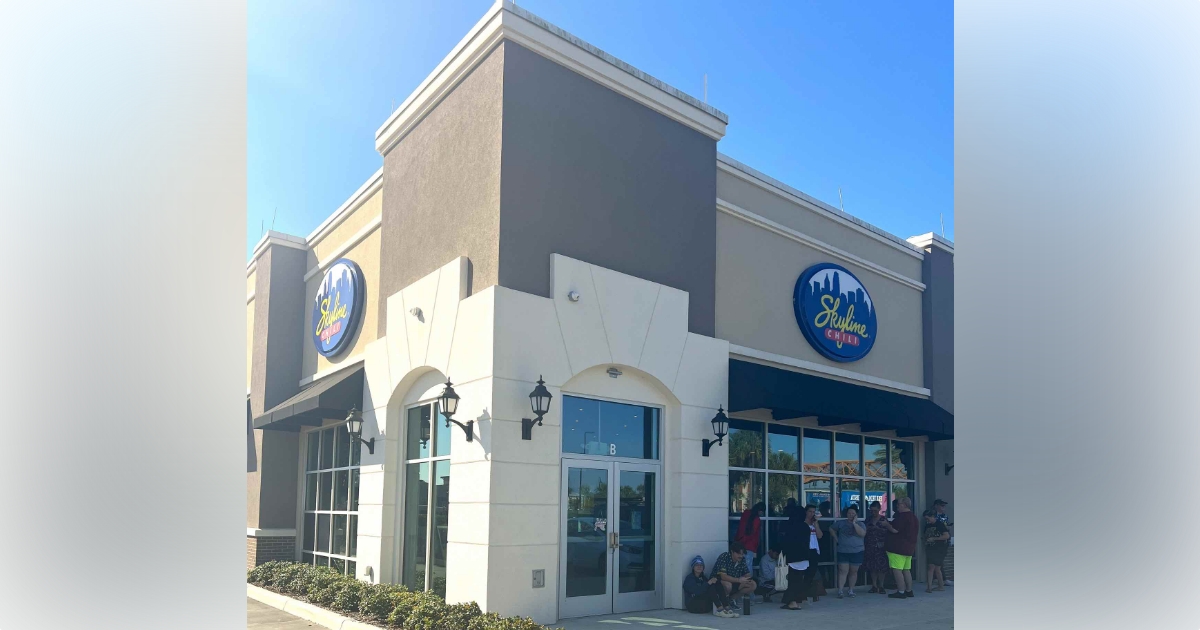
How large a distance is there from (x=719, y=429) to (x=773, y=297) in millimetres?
3469

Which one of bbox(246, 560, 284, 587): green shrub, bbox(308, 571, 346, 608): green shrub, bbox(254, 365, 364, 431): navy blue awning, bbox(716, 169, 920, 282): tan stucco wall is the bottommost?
bbox(246, 560, 284, 587): green shrub

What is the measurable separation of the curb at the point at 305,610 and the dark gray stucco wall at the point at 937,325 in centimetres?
1348

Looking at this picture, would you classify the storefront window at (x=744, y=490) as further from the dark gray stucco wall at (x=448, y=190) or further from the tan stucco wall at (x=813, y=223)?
the dark gray stucco wall at (x=448, y=190)

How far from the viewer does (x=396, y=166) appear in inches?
607

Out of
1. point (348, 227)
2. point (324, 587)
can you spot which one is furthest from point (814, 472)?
point (348, 227)

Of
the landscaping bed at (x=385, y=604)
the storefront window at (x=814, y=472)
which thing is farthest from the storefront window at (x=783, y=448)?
the landscaping bed at (x=385, y=604)

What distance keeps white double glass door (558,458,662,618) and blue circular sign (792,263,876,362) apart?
16.8ft

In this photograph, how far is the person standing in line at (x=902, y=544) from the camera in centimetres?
1455

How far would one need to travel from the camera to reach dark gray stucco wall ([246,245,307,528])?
18.5m

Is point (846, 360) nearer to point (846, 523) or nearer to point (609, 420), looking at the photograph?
point (846, 523)

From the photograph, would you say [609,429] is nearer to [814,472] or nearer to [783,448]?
[783,448]

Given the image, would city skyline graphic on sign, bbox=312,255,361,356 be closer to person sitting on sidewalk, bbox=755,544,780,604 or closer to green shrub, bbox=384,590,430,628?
green shrub, bbox=384,590,430,628

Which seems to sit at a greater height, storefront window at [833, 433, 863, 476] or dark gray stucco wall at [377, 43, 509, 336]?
dark gray stucco wall at [377, 43, 509, 336]

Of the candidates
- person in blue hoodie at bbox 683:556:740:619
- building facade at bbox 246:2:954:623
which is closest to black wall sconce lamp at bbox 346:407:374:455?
building facade at bbox 246:2:954:623
